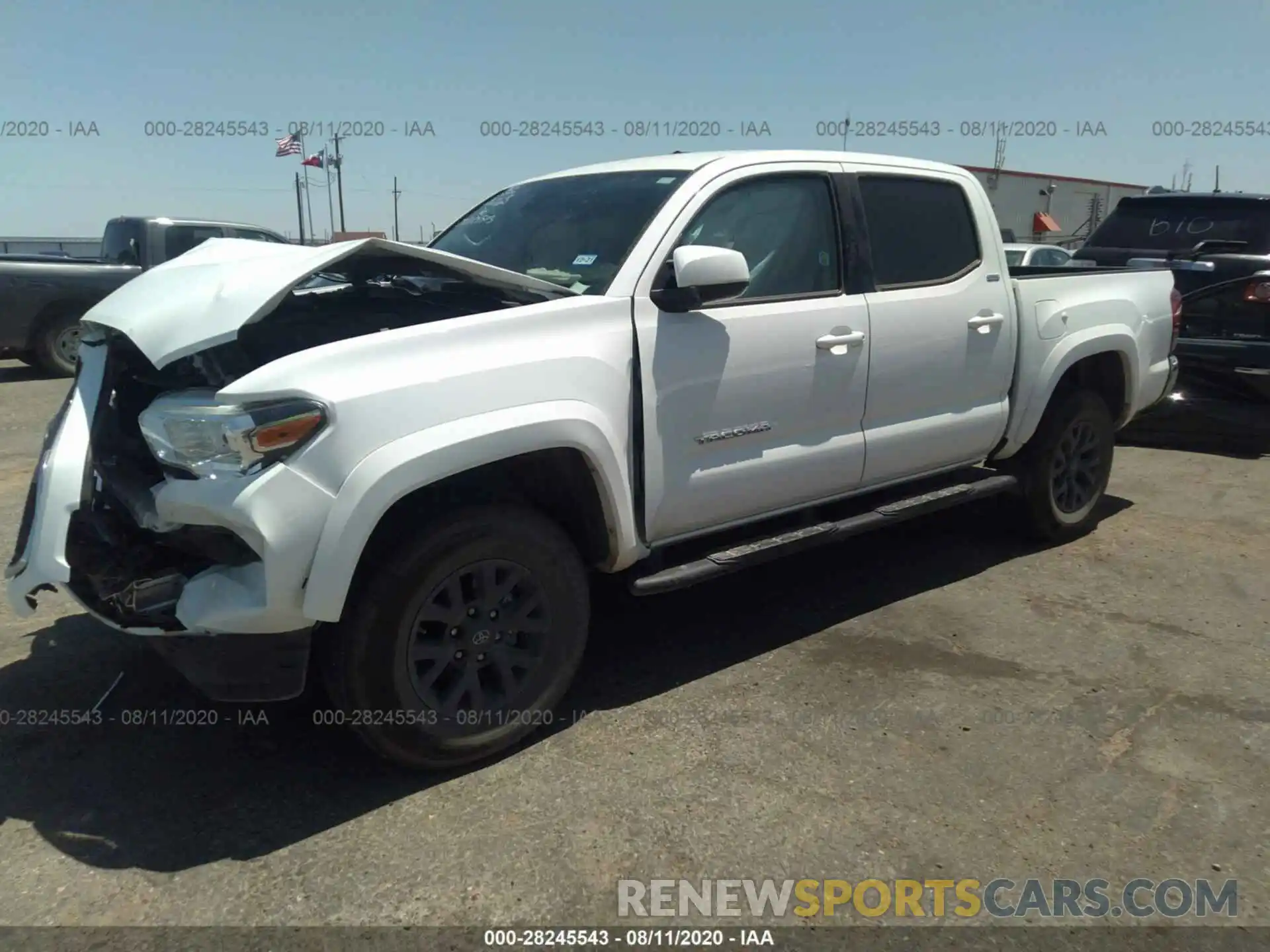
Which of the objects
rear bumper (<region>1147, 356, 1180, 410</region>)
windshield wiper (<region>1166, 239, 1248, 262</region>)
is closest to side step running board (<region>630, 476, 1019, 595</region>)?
rear bumper (<region>1147, 356, 1180, 410</region>)

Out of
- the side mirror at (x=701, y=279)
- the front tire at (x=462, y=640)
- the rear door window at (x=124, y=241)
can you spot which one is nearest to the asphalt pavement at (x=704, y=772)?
the front tire at (x=462, y=640)

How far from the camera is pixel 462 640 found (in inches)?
119

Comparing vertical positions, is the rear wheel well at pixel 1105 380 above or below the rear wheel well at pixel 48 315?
below

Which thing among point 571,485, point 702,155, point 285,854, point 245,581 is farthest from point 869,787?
point 702,155

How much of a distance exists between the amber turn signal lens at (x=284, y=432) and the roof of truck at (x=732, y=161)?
190 cm

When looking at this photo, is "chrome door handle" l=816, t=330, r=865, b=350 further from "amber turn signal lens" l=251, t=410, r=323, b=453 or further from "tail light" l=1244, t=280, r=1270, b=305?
"tail light" l=1244, t=280, r=1270, b=305

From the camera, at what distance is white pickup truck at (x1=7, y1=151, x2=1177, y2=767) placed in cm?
265

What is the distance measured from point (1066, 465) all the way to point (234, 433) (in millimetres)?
4325

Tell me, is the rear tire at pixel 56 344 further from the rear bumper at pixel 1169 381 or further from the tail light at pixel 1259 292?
the tail light at pixel 1259 292

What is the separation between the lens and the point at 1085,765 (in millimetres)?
3160

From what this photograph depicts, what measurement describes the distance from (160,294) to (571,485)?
143 cm

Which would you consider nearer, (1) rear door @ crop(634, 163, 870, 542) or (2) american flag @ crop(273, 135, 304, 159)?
(1) rear door @ crop(634, 163, 870, 542)

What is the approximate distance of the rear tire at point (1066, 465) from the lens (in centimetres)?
509

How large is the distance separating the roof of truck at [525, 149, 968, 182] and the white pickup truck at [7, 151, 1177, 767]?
0.02 m
